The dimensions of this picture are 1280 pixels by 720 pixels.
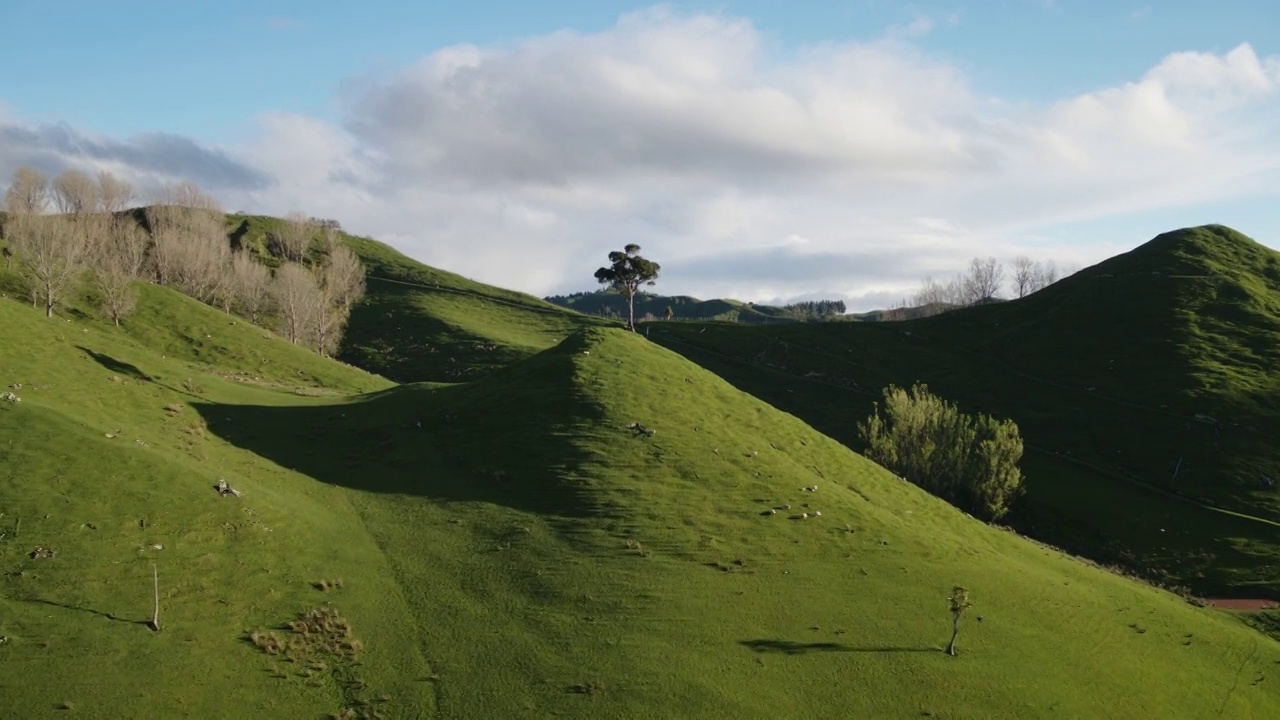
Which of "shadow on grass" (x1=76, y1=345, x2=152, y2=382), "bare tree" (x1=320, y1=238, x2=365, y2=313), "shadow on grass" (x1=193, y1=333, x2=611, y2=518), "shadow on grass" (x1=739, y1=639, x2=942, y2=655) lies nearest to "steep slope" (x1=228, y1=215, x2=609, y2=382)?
"bare tree" (x1=320, y1=238, x2=365, y2=313)

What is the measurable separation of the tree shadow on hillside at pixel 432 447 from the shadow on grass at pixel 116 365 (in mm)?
6200

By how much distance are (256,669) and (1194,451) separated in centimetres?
10283

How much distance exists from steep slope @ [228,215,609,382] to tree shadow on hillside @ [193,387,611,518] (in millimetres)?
60006

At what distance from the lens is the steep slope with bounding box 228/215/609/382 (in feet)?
422

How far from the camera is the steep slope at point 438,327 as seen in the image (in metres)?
129

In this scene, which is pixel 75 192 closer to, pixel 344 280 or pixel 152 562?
pixel 344 280

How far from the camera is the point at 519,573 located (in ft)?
123

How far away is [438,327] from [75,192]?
95430mm

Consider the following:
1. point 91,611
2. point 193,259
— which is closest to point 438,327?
point 193,259

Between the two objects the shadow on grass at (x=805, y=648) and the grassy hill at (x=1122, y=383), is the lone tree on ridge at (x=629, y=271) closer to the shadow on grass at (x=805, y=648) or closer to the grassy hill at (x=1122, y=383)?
the grassy hill at (x=1122, y=383)

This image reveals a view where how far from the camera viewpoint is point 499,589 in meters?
35.9

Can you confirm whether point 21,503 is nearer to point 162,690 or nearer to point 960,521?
point 162,690

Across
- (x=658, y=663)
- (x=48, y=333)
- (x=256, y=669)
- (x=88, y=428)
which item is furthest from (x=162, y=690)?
(x=48, y=333)

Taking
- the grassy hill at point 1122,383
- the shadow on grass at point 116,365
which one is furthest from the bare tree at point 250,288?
the shadow on grass at point 116,365
